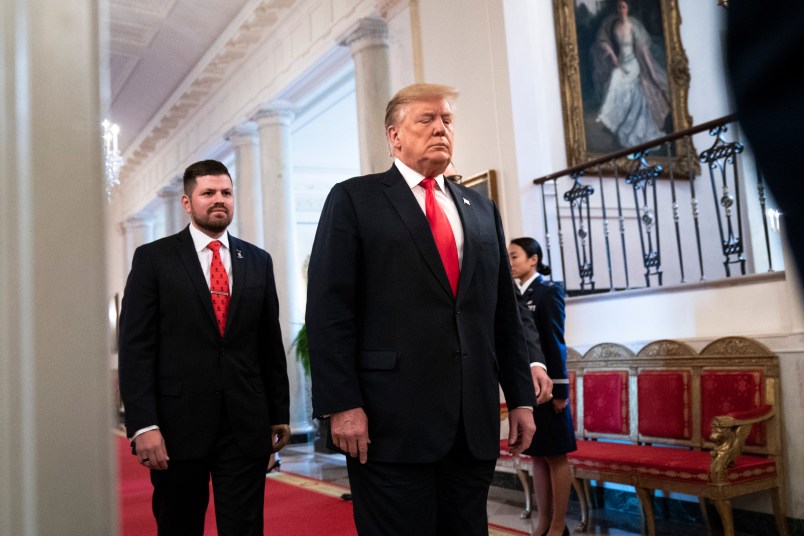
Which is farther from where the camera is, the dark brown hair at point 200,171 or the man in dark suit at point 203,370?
the dark brown hair at point 200,171

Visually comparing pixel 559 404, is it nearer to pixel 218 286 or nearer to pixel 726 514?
pixel 726 514

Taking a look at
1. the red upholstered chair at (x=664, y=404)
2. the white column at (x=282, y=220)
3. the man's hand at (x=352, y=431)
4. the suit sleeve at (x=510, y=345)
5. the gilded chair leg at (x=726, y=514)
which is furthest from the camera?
the white column at (x=282, y=220)

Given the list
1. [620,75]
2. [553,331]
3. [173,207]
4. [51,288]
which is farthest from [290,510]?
[173,207]

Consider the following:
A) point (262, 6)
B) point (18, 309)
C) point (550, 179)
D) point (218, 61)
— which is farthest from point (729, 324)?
point (218, 61)

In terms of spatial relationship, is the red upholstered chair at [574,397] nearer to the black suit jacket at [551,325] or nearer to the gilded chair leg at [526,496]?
the gilded chair leg at [526,496]

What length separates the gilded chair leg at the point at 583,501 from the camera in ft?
16.2

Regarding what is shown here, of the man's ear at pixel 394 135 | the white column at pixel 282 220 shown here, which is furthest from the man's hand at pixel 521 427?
the white column at pixel 282 220

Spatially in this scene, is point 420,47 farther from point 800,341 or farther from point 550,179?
point 800,341

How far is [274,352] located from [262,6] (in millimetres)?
8350

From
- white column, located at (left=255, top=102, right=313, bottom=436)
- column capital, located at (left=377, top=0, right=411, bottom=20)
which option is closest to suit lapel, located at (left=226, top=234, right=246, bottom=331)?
column capital, located at (left=377, top=0, right=411, bottom=20)

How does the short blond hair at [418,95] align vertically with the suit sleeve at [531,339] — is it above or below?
above

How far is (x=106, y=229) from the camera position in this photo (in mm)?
712

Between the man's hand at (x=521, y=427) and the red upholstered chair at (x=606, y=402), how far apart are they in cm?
305

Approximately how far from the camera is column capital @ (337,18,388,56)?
8.66 metres
